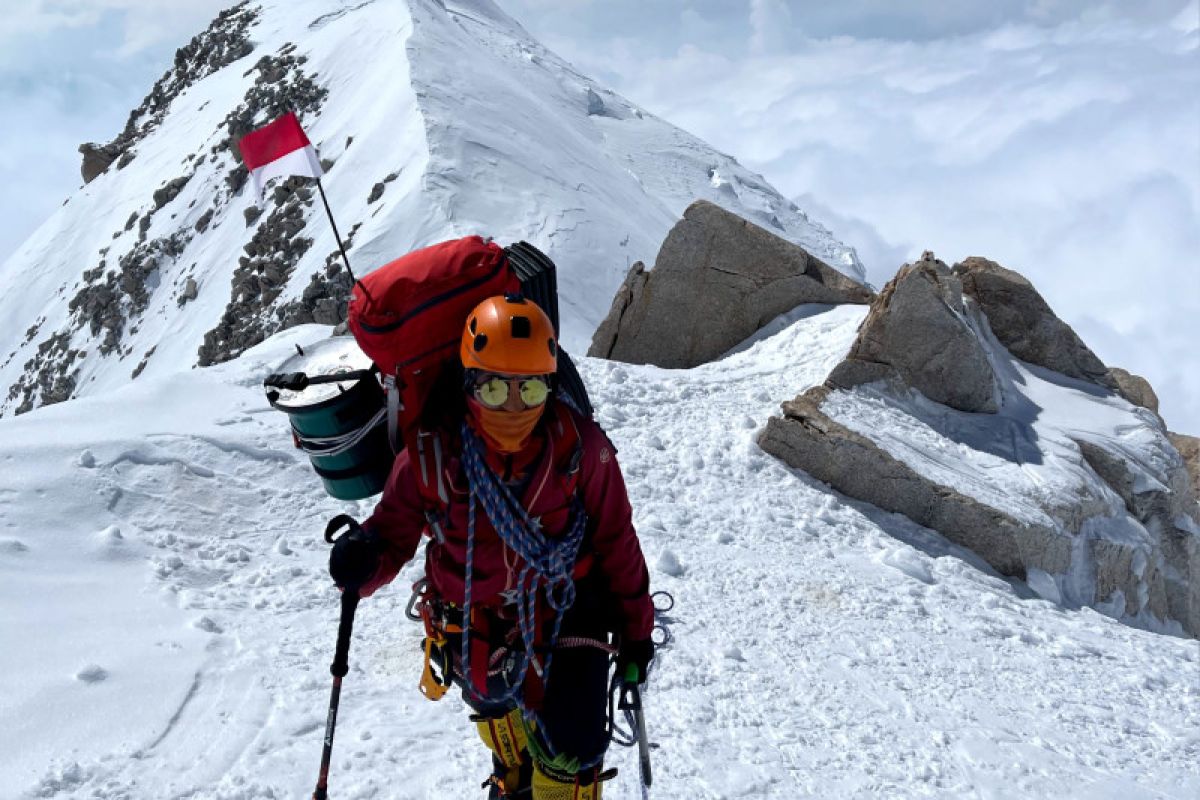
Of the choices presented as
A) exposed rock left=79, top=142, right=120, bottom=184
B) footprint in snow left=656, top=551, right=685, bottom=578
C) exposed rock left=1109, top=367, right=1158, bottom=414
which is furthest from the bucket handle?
exposed rock left=79, top=142, right=120, bottom=184

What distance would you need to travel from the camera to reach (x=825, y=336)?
1140 centimetres

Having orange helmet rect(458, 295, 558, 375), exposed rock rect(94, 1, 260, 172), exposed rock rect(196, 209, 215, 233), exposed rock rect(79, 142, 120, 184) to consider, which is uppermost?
exposed rock rect(94, 1, 260, 172)

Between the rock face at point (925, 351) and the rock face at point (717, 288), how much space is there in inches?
94.3

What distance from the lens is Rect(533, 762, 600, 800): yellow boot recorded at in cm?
323

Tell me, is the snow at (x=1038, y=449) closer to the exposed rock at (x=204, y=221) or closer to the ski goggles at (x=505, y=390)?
the ski goggles at (x=505, y=390)

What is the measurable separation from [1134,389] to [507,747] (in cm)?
1103

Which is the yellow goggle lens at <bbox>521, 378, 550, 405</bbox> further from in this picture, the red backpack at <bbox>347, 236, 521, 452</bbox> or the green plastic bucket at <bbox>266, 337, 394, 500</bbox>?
the green plastic bucket at <bbox>266, 337, 394, 500</bbox>

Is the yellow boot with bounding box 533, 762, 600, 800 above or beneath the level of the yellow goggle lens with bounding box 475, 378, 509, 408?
beneath

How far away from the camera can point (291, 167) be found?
557cm

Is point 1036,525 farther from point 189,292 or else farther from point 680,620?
point 189,292

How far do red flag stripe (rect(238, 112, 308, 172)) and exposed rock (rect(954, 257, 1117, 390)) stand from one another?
8840 millimetres

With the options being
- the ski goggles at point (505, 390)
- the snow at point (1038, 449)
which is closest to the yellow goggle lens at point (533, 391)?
the ski goggles at point (505, 390)

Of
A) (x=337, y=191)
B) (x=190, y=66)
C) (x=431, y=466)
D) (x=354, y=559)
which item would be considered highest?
(x=190, y=66)

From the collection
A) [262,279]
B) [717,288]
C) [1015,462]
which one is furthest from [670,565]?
[262,279]
